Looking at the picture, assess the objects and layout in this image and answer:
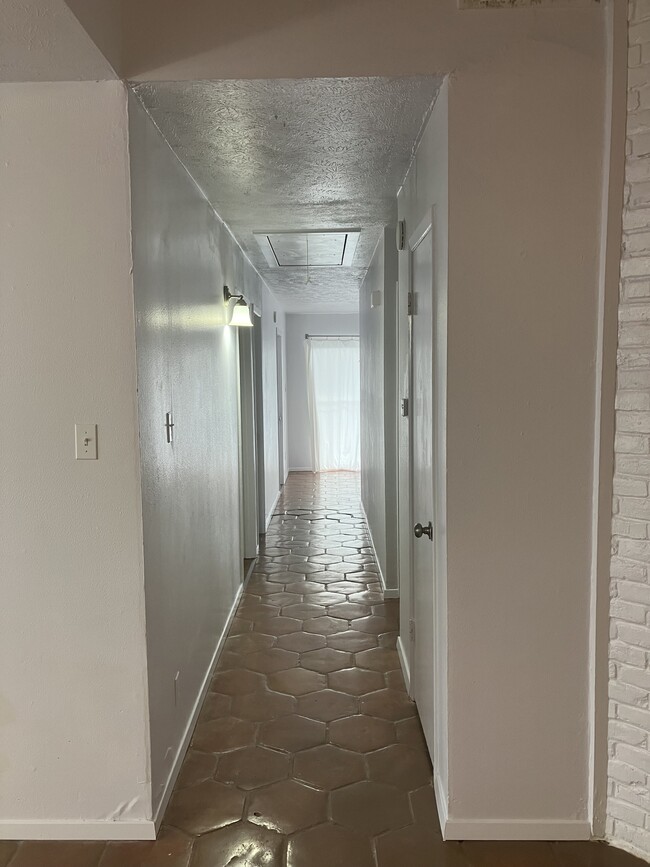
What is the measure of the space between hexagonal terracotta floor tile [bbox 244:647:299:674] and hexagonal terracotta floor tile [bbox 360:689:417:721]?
0.50 metres

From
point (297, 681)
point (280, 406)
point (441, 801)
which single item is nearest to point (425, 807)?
point (441, 801)

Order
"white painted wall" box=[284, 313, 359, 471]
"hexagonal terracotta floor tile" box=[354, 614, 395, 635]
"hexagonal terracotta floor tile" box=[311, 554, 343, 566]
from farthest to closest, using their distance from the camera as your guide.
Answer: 1. "white painted wall" box=[284, 313, 359, 471]
2. "hexagonal terracotta floor tile" box=[311, 554, 343, 566]
3. "hexagonal terracotta floor tile" box=[354, 614, 395, 635]

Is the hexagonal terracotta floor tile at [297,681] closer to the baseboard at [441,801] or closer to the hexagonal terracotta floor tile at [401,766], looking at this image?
the hexagonal terracotta floor tile at [401,766]

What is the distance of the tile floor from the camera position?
195 centimetres

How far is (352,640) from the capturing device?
3494 mm

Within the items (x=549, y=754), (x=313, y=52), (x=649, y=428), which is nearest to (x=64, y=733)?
(x=549, y=754)

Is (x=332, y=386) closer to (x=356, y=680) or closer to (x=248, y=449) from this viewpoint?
(x=248, y=449)

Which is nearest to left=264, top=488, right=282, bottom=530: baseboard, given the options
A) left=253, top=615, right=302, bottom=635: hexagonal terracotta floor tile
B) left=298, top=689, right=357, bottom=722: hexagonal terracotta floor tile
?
left=253, top=615, right=302, bottom=635: hexagonal terracotta floor tile

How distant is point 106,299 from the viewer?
193 centimetres

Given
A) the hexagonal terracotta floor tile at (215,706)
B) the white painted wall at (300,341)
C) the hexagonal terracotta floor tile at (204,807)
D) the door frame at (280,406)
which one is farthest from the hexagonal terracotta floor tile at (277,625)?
the white painted wall at (300,341)

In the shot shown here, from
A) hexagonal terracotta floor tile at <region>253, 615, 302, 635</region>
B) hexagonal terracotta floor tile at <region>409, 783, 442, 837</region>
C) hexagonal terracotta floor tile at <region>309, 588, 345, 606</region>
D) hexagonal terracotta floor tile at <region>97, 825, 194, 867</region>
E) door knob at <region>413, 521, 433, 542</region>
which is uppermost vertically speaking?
door knob at <region>413, 521, 433, 542</region>

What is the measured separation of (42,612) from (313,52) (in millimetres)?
1894

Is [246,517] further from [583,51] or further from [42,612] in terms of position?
[583,51]

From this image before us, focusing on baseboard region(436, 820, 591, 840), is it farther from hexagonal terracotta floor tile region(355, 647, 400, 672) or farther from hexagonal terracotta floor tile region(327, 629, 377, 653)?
hexagonal terracotta floor tile region(327, 629, 377, 653)
